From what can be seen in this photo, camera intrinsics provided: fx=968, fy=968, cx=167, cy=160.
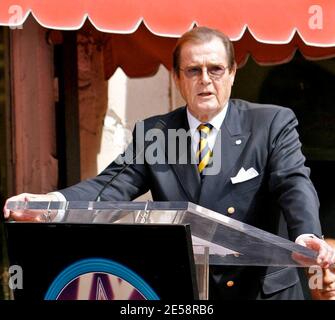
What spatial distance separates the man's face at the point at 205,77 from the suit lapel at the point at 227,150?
0.09 m

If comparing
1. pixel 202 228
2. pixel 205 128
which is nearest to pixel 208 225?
pixel 202 228

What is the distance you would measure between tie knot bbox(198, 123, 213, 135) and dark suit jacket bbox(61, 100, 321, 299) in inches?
2.5

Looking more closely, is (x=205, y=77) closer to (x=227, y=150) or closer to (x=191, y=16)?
(x=227, y=150)

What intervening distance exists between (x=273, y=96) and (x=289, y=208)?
3449 mm

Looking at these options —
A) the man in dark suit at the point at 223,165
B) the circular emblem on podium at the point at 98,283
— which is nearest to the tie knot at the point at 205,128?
the man in dark suit at the point at 223,165

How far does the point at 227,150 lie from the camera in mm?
3607

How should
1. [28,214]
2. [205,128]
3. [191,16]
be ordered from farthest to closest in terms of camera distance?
[191,16], [205,128], [28,214]

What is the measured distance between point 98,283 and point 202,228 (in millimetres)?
347

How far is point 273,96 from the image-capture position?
6.68 metres

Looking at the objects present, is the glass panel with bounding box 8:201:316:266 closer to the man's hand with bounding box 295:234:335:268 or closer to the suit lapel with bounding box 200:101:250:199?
the man's hand with bounding box 295:234:335:268

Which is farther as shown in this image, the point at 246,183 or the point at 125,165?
the point at 125,165

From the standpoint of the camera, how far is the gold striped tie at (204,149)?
11.9ft
